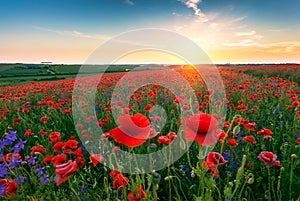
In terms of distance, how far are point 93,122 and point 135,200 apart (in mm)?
2251

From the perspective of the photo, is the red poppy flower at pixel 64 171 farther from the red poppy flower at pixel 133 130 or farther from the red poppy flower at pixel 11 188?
the red poppy flower at pixel 11 188

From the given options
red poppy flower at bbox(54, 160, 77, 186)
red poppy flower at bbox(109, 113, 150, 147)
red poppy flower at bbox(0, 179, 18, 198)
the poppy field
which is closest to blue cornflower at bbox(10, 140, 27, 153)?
the poppy field

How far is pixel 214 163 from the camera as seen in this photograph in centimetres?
130

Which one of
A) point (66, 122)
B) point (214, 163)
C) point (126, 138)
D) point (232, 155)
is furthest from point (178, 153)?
point (66, 122)

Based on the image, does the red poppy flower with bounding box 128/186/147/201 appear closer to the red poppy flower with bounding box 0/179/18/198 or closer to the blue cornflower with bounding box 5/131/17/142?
the red poppy flower with bounding box 0/179/18/198

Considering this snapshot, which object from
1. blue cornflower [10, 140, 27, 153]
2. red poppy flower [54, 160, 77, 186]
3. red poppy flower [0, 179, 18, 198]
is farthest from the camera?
blue cornflower [10, 140, 27, 153]

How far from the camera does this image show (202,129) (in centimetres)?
125

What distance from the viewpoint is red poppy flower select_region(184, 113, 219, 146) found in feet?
4.06

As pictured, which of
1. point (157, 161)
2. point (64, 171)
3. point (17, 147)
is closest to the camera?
point (64, 171)

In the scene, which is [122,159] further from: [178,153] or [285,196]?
[285,196]

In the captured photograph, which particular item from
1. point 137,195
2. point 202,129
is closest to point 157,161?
point 137,195

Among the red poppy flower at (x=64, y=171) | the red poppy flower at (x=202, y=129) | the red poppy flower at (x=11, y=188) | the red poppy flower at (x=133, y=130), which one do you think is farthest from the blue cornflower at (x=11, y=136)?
the red poppy flower at (x=202, y=129)

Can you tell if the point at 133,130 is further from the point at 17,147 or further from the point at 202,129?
the point at 17,147

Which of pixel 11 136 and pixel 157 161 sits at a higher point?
pixel 11 136
